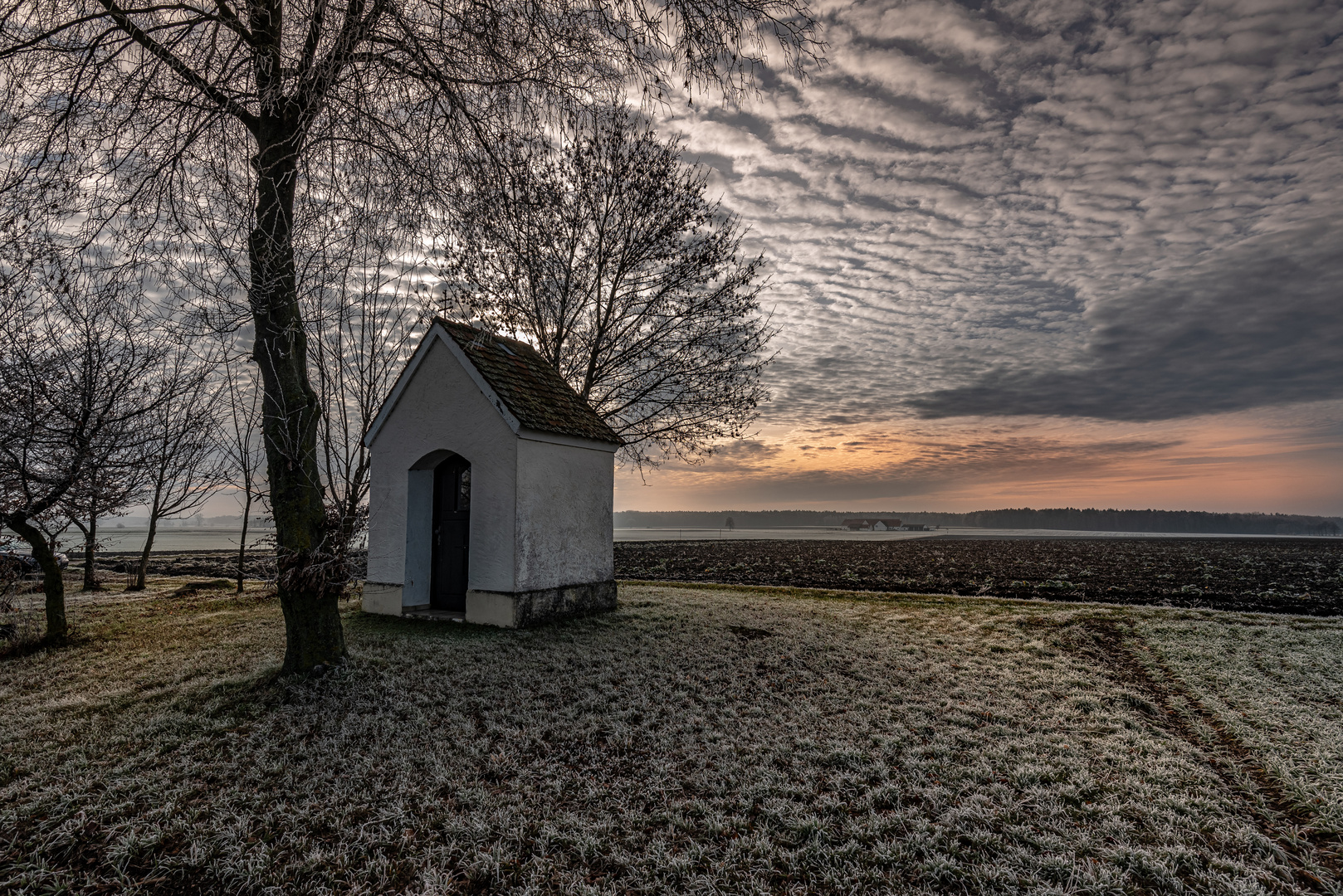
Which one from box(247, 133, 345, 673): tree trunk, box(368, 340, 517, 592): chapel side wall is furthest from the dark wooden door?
box(247, 133, 345, 673): tree trunk

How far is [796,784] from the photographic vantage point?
5.25 m

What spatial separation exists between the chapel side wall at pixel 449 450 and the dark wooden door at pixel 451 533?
523 millimetres

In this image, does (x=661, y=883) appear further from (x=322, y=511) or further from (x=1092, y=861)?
(x=322, y=511)

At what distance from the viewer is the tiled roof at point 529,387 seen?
11.0 metres

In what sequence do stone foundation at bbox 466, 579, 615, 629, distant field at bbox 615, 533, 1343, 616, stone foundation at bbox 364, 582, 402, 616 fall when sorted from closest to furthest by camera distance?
stone foundation at bbox 466, 579, 615, 629 → stone foundation at bbox 364, 582, 402, 616 → distant field at bbox 615, 533, 1343, 616

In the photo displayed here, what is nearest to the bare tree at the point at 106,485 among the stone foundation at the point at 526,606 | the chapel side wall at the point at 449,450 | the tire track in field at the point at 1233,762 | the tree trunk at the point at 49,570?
the tree trunk at the point at 49,570

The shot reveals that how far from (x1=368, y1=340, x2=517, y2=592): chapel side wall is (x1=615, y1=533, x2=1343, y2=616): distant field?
1055 cm

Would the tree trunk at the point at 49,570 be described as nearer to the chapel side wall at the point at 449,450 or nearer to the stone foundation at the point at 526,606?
the chapel side wall at the point at 449,450

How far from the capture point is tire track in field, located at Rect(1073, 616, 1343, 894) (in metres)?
4.51

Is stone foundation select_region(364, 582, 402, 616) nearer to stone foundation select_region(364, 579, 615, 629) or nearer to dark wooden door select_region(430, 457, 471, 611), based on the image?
stone foundation select_region(364, 579, 615, 629)

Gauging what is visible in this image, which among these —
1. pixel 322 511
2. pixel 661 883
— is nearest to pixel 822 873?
pixel 661 883

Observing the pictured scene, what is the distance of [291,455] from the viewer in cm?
732

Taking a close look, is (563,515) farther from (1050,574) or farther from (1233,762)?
(1050,574)

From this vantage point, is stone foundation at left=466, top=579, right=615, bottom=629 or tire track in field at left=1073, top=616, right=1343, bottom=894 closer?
tire track in field at left=1073, top=616, right=1343, bottom=894
